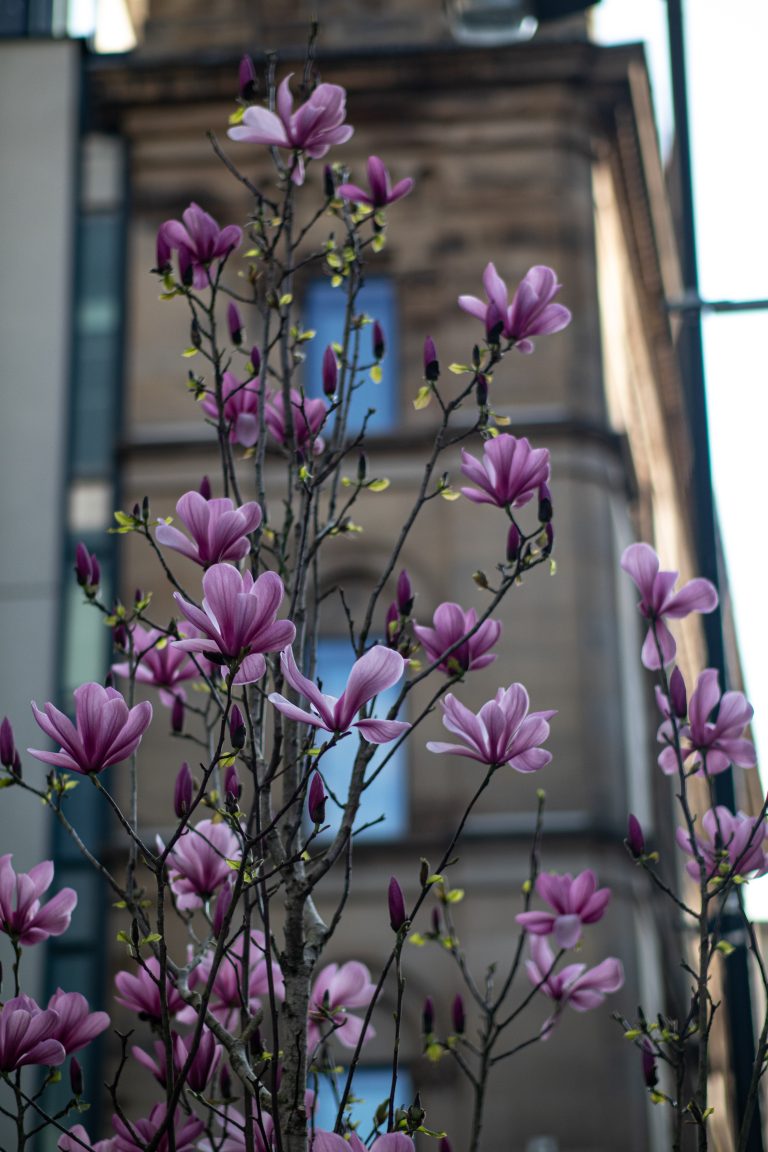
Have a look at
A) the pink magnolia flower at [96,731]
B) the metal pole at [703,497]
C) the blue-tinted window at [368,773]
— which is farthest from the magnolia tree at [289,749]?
the blue-tinted window at [368,773]

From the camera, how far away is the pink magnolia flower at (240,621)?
3.02 metres

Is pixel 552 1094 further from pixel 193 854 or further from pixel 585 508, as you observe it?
pixel 193 854

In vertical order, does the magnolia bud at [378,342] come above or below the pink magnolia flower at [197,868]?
above

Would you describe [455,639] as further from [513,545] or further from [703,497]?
[703,497]

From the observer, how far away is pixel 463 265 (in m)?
16.6

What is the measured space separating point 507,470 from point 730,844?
3.19 ft

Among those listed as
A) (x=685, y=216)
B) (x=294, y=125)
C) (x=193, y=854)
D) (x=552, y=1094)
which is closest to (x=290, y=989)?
(x=193, y=854)

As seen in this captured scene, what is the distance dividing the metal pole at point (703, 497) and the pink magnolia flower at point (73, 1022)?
1.27 meters

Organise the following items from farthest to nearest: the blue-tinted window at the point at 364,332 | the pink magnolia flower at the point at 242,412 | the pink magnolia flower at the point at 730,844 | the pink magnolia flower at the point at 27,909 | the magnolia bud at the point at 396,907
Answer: the blue-tinted window at the point at 364,332, the pink magnolia flower at the point at 242,412, the pink magnolia flower at the point at 730,844, the pink magnolia flower at the point at 27,909, the magnolia bud at the point at 396,907

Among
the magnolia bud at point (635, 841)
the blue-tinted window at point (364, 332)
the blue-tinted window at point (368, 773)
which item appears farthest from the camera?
the blue-tinted window at point (364, 332)

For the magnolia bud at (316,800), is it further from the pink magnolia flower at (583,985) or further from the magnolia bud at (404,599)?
the pink magnolia flower at (583,985)

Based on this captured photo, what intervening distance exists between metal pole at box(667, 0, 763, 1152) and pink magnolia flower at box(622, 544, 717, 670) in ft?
1.03

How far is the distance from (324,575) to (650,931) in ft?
13.5

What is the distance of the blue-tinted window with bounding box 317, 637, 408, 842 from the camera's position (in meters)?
14.8
